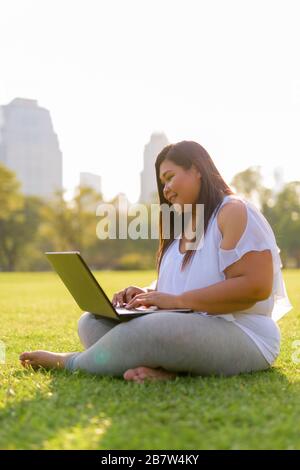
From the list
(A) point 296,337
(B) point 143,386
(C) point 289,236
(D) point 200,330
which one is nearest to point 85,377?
(B) point 143,386

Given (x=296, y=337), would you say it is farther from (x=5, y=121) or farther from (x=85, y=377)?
(x=5, y=121)

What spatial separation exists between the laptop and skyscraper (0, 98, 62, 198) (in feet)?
374

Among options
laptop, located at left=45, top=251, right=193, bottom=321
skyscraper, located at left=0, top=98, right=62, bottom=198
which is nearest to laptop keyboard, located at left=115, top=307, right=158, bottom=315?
laptop, located at left=45, top=251, right=193, bottom=321

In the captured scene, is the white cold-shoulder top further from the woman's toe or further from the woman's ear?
the woman's toe

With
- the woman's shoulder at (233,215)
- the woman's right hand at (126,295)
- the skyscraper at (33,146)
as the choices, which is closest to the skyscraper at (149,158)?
the skyscraper at (33,146)

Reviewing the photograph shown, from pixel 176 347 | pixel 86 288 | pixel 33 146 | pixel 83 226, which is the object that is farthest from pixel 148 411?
pixel 33 146

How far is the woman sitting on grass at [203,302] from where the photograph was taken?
314cm

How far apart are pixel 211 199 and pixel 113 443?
1.62 meters

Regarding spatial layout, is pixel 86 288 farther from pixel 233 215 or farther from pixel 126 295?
pixel 233 215

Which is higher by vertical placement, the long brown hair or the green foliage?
the long brown hair

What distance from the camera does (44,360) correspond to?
11.8 ft

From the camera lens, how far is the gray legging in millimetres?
3109

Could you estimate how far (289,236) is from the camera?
52031 millimetres

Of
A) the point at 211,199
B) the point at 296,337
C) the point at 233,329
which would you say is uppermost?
the point at 211,199
